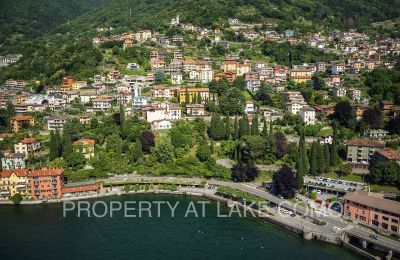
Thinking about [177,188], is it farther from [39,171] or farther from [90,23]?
[90,23]

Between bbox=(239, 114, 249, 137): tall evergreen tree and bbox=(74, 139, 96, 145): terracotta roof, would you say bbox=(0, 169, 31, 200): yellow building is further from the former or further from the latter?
bbox=(239, 114, 249, 137): tall evergreen tree

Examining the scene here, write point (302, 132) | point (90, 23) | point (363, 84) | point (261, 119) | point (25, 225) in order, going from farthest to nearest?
1. point (90, 23)
2. point (363, 84)
3. point (261, 119)
4. point (302, 132)
5. point (25, 225)

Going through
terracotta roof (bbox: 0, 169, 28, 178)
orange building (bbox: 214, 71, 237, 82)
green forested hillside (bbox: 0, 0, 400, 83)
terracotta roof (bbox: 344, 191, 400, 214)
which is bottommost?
terracotta roof (bbox: 344, 191, 400, 214)

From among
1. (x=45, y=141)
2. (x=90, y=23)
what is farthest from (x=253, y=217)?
(x=90, y=23)

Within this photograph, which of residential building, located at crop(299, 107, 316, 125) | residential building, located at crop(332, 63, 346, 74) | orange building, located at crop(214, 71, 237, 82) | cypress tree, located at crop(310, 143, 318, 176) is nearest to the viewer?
cypress tree, located at crop(310, 143, 318, 176)

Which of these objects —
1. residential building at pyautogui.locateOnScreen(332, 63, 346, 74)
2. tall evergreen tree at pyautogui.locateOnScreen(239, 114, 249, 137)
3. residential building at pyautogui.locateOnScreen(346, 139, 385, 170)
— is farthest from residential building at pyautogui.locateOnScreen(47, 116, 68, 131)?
residential building at pyautogui.locateOnScreen(332, 63, 346, 74)

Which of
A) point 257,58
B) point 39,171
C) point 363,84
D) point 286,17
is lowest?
point 39,171

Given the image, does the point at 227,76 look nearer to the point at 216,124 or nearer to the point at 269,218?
the point at 216,124
